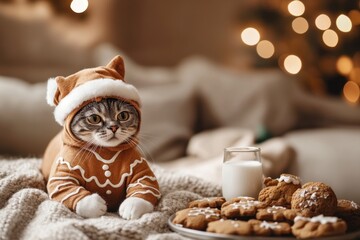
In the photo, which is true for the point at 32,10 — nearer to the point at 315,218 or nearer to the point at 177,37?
the point at 177,37

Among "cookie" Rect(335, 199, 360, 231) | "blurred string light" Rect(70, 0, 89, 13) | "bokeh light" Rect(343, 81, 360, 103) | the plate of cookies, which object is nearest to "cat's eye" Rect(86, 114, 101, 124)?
the plate of cookies

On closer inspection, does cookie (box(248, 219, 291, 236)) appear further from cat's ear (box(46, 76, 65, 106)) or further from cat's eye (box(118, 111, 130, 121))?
cat's ear (box(46, 76, 65, 106))

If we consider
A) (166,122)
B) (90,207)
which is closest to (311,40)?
(166,122)

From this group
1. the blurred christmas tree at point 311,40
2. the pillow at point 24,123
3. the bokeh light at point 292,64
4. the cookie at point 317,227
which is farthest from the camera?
the bokeh light at point 292,64

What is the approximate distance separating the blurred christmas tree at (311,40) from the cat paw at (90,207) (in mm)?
2043

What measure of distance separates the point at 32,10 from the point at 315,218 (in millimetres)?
1919

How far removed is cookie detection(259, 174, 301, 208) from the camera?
1.02 m

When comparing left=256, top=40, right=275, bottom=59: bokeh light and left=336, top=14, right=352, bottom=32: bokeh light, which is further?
left=256, top=40, right=275, bottom=59: bokeh light

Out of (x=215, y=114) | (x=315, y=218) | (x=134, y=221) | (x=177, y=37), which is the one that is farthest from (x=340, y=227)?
(x=177, y=37)

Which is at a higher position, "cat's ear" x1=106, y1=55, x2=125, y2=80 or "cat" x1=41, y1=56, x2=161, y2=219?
"cat's ear" x1=106, y1=55, x2=125, y2=80

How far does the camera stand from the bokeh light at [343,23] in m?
2.70

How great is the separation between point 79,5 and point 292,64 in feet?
3.92

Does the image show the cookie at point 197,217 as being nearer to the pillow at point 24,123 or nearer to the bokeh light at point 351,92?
the pillow at point 24,123

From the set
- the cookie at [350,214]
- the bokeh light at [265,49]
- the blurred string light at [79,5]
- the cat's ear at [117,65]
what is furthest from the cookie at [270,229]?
the bokeh light at [265,49]
